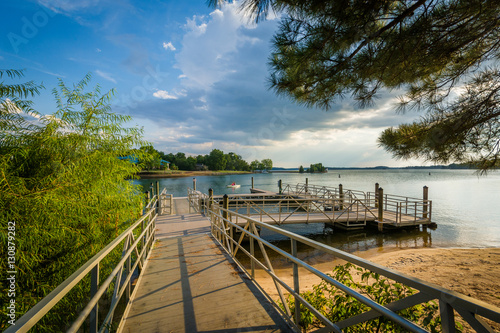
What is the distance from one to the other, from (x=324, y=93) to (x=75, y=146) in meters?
4.95

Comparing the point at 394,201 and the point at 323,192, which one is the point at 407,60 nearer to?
the point at 394,201

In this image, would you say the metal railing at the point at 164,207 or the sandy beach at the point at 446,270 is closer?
the sandy beach at the point at 446,270

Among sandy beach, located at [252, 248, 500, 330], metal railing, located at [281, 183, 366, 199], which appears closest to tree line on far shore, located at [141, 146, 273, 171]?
metal railing, located at [281, 183, 366, 199]

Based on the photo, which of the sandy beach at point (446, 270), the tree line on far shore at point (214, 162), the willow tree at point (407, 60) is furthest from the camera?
the tree line on far shore at point (214, 162)

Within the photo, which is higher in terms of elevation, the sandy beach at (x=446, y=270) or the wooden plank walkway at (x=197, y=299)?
the wooden plank walkway at (x=197, y=299)

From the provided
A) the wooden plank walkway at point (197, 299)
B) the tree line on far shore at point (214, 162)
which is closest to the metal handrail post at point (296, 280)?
the wooden plank walkway at point (197, 299)

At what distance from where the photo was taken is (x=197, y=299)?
329cm

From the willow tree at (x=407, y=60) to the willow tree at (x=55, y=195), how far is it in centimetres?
310

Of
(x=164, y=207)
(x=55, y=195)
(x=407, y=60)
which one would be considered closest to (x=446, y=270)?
(x=407, y=60)

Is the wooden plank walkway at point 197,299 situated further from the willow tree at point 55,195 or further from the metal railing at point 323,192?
the metal railing at point 323,192

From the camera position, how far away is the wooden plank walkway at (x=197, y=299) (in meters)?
2.67

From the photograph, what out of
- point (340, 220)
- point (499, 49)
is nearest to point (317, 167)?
point (340, 220)

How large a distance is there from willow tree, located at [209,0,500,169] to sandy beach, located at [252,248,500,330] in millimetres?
3201

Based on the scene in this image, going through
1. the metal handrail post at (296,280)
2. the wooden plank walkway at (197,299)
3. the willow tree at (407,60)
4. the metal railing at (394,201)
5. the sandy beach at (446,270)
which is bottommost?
the sandy beach at (446,270)
